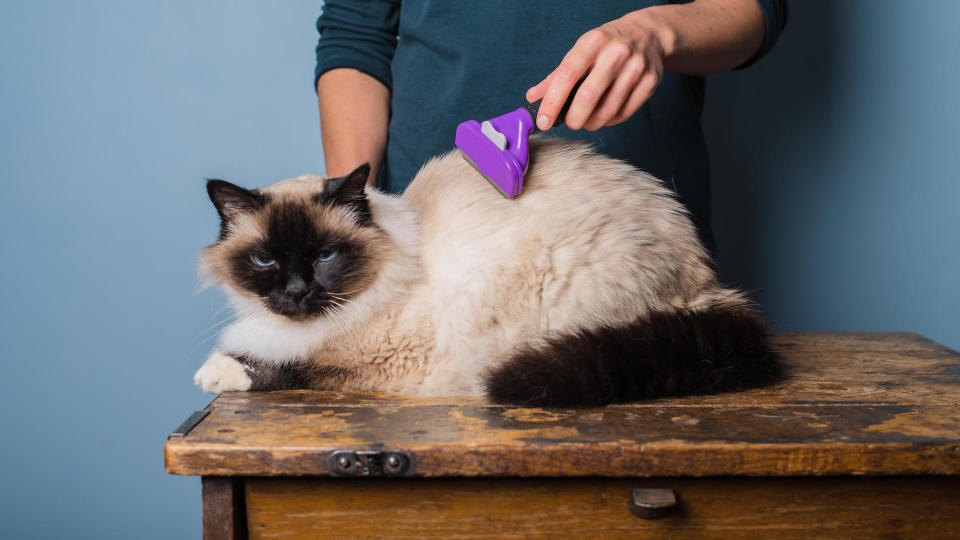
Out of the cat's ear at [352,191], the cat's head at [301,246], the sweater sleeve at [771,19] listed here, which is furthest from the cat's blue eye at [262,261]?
A: the sweater sleeve at [771,19]

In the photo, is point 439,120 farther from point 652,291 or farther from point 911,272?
point 911,272

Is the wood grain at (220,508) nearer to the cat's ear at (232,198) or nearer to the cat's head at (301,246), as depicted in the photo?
the cat's head at (301,246)

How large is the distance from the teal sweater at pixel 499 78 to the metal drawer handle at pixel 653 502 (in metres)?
0.79

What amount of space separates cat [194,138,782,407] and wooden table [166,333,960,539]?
0.45 ft

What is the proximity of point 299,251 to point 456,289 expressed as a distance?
25cm

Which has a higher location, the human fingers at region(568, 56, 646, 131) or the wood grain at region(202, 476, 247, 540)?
the human fingers at region(568, 56, 646, 131)

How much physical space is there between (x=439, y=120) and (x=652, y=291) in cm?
64

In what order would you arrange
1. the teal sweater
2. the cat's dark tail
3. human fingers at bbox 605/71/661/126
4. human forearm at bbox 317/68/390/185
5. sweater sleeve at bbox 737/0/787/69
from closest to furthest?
1. the cat's dark tail
2. human fingers at bbox 605/71/661/126
3. sweater sleeve at bbox 737/0/787/69
4. the teal sweater
5. human forearm at bbox 317/68/390/185

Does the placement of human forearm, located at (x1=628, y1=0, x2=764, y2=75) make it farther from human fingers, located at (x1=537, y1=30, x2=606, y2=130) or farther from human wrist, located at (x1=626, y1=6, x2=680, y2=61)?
human fingers, located at (x1=537, y1=30, x2=606, y2=130)

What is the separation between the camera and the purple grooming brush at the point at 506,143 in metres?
1.04

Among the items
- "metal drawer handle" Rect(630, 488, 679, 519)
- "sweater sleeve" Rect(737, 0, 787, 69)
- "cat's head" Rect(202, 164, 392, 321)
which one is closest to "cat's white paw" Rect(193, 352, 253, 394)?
"cat's head" Rect(202, 164, 392, 321)

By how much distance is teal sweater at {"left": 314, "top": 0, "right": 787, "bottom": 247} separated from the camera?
4.60ft

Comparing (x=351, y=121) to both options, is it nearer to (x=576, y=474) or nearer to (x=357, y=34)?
(x=357, y=34)

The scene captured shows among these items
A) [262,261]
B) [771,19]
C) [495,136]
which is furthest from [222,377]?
[771,19]
